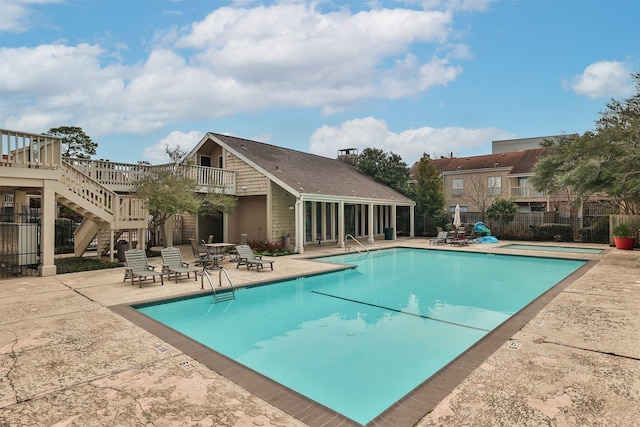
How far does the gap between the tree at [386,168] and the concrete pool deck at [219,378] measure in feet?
68.5

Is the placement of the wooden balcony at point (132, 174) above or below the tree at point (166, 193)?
above

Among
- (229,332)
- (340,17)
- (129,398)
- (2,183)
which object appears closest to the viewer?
(129,398)

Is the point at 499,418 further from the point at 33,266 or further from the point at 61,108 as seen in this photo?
the point at 61,108

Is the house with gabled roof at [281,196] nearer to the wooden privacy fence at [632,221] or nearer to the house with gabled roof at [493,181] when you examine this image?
the wooden privacy fence at [632,221]

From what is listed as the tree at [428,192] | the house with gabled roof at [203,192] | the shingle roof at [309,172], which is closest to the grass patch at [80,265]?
the house with gabled roof at [203,192]

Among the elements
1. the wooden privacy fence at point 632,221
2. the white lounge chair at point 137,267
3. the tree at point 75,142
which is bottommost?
the white lounge chair at point 137,267

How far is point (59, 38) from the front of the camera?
1490cm

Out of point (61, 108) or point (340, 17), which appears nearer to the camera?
point (340, 17)

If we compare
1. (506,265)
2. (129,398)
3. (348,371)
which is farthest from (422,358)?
(506,265)

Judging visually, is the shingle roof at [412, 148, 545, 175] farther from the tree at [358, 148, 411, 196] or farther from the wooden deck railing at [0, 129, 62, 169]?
the wooden deck railing at [0, 129, 62, 169]

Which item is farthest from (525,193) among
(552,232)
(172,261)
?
(172,261)

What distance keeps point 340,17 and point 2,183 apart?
12.5 meters

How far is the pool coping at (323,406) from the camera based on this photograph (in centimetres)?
343

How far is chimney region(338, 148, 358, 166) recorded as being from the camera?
30.3m
